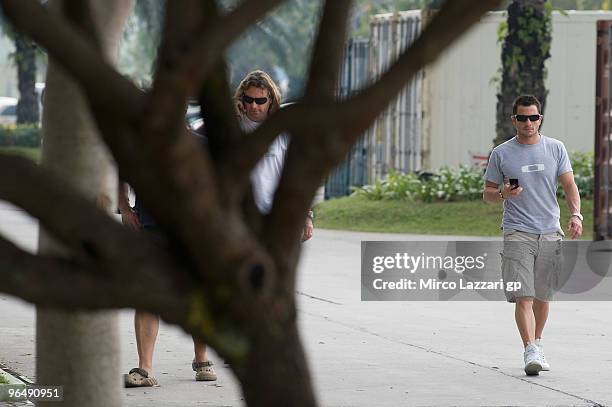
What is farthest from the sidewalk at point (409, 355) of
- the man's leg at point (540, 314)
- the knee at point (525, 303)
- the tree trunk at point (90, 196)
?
the tree trunk at point (90, 196)

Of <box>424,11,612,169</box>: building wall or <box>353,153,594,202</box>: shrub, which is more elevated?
<box>424,11,612,169</box>: building wall

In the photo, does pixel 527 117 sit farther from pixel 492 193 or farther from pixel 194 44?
pixel 194 44

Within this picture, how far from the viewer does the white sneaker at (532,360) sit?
9.20 metres

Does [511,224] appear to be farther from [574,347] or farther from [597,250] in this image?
[597,250]

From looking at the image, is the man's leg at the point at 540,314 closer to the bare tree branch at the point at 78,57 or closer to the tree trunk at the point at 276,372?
the tree trunk at the point at 276,372

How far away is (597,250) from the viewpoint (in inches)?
692

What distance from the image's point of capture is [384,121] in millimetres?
26562

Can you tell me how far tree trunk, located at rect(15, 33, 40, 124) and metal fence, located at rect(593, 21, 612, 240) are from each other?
75.5ft

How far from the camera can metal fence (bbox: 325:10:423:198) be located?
25422 mm

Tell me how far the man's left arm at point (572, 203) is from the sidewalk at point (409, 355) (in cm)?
86

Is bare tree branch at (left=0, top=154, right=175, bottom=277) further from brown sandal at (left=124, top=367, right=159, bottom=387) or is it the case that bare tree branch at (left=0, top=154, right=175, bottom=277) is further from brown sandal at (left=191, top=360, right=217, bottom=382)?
brown sandal at (left=191, top=360, right=217, bottom=382)

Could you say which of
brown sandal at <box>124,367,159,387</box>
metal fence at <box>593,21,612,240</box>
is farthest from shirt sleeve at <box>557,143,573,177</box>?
metal fence at <box>593,21,612,240</box>

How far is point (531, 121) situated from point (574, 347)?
1.85m

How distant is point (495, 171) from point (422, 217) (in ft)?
37.5
